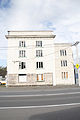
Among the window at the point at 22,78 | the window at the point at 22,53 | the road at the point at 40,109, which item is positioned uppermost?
the window at the point at 22,53

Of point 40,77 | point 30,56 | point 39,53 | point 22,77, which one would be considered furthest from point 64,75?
point 22,77

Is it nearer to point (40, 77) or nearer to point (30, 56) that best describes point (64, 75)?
point (40, 77)

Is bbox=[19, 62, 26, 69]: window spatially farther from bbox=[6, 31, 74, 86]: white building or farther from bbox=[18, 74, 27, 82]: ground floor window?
bbox=[18, 74, 27, 82]: ground floor window

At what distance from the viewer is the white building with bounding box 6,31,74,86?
90.0 feet

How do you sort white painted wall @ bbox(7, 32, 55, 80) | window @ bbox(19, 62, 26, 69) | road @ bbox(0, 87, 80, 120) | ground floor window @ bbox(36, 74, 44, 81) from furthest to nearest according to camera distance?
1. window @ bbox(19, 62, 26, 69)
2. ground floor window @ bbox(36, 74, 44, 81)
3. white painted wall @ bbox(7, 32, 55, 80)
4. road @ bbox(0, 87, 80, 120)

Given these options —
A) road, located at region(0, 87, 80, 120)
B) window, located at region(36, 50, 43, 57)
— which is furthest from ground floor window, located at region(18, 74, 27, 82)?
road, located at region(0, 87, 80, 120)

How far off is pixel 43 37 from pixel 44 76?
9.87 m

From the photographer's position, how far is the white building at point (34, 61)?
27442mm

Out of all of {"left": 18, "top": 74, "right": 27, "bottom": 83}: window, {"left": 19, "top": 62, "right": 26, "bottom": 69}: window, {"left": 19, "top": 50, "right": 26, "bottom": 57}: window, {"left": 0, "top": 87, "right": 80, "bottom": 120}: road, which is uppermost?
{"left": 19, "top": 50, "right": 26, "bottom": 57}: window

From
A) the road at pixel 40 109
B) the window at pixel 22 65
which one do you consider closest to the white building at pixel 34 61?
the window at pixel 22 65

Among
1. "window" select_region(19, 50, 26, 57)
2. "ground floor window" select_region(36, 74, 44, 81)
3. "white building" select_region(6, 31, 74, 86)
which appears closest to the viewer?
"white building" select_region(6, 31, 74, 86)

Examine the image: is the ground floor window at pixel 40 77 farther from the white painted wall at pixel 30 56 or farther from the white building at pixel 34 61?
the white painted wall at pixel 30 56

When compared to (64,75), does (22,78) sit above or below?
below

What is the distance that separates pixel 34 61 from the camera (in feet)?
92.5
